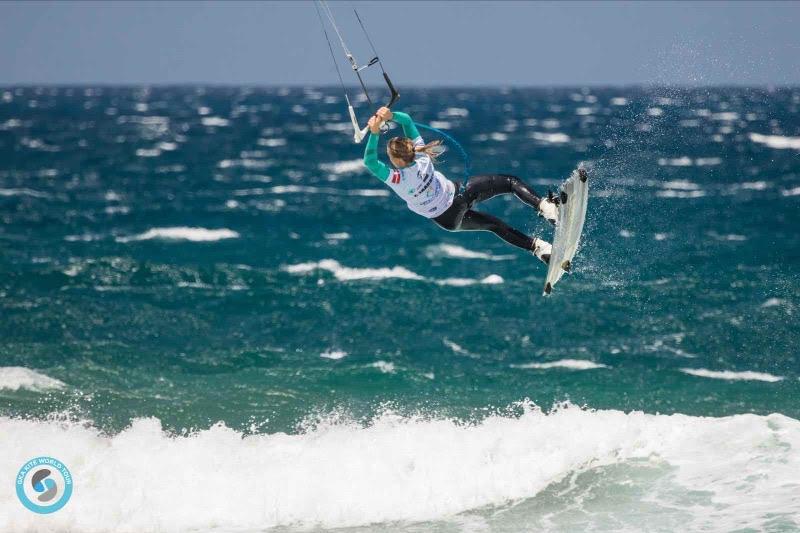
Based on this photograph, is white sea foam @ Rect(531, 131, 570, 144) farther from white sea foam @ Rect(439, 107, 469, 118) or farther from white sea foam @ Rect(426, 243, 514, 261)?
white sea foam @ Rect(426, 243, 514, 261)

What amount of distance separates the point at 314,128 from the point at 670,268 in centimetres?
6328

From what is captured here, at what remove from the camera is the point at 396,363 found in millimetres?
20750

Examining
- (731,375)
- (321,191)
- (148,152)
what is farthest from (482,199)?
(148,152)

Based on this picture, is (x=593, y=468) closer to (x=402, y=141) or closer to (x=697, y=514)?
(x=697, y=514)

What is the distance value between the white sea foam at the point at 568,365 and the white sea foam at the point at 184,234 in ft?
47.9

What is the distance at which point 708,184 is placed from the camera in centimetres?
4219

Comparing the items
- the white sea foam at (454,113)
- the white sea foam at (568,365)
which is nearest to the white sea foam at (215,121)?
the white sea foam at (454,113)

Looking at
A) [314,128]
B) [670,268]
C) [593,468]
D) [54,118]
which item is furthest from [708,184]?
[54,118]

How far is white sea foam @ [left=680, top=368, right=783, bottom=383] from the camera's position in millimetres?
19281

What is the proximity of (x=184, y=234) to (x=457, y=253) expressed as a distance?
29.9ft

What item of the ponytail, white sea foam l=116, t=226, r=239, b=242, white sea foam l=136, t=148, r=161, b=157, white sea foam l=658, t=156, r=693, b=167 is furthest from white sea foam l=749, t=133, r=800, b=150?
the ponytail

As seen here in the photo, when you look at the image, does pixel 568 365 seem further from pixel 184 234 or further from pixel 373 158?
pixel 184 234

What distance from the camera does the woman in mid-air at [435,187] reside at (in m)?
12.8

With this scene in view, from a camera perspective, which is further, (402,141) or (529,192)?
(529,192)
